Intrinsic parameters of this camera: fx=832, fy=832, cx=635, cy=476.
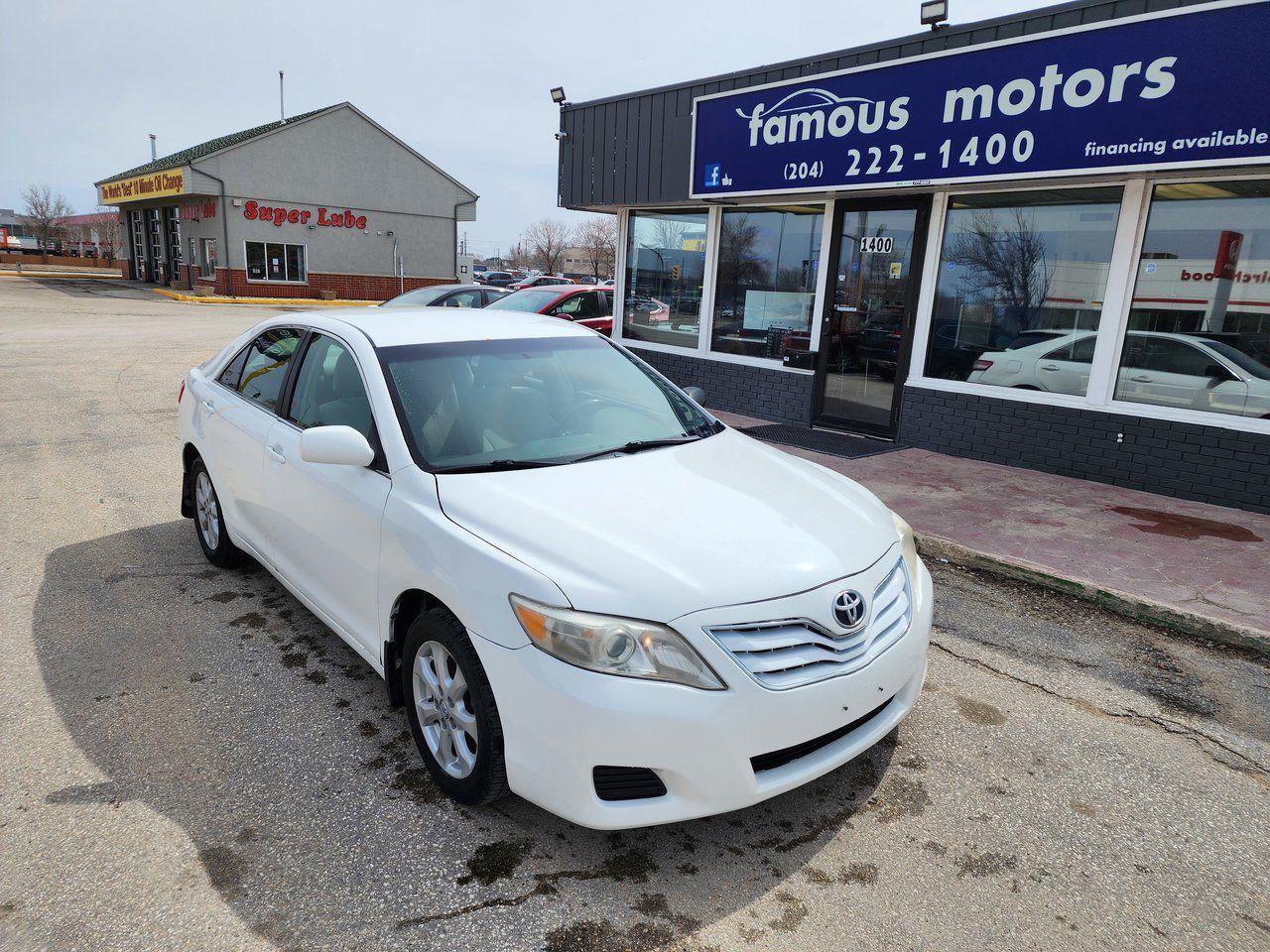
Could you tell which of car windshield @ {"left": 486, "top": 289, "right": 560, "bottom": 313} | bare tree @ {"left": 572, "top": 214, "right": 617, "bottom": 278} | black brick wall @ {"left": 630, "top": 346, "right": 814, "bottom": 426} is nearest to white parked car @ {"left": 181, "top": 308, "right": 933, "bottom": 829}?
black brick wall @ {"left": 630, "top": 346, "right": 814, "bottom": 426}

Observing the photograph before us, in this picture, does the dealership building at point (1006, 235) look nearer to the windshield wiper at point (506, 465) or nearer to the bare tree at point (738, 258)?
the bare tree at point (738, 258)

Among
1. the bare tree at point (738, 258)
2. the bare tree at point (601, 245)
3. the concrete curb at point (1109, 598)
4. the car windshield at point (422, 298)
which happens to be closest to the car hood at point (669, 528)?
the concrete curb at point (1109, 598)

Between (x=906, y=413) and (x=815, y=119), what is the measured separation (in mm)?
3201

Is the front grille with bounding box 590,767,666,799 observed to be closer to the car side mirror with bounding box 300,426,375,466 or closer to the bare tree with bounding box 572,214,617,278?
the car side mirror with bounding box 300,426,375,466

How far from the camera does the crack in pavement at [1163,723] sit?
3.26m

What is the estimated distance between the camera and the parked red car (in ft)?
42.7

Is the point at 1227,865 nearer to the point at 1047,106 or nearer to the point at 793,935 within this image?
the point at 793,935

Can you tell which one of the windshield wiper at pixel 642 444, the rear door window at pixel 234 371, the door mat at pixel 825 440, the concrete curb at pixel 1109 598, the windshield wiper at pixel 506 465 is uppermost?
the rear door window at pixel 234 371

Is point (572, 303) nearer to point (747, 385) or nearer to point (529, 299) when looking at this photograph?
point (529, 299)

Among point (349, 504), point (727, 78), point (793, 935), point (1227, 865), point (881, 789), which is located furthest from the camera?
point (727, 78)

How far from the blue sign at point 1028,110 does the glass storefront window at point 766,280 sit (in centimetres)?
68

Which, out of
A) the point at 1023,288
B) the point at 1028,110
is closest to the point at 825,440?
the point at 1023,288

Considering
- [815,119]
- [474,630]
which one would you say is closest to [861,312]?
[815,119]

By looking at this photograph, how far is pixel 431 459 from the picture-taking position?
3125 mm
